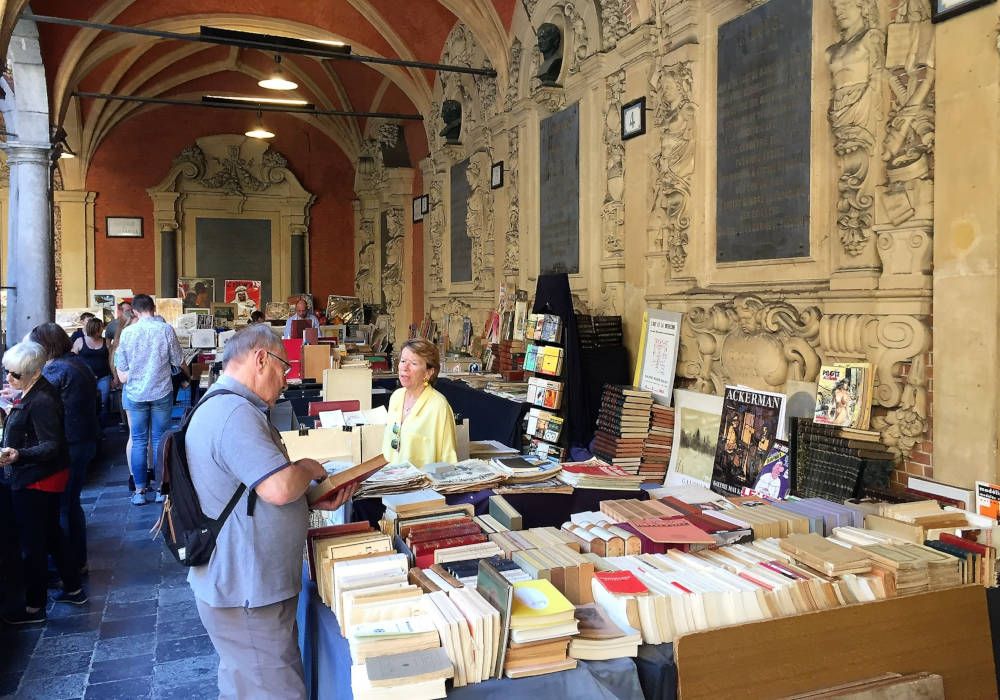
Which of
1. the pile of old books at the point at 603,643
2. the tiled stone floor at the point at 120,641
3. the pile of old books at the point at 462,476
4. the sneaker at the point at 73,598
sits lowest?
the tiled stone floor at the point at 120,641

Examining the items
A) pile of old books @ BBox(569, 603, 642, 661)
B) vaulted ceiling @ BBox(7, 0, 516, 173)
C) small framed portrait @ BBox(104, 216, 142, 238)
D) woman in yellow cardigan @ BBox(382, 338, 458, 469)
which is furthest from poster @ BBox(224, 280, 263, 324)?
pile of old books @ BBox(569, 603, 642, 661)

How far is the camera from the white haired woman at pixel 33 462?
4.39 metres

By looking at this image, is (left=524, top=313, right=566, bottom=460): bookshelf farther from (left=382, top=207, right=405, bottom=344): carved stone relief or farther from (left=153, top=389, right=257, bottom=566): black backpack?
(left=382, top=207, right=405, bottom=344): carved stone relief

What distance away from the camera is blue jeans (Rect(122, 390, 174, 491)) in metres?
7.34

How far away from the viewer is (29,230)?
9766 mm

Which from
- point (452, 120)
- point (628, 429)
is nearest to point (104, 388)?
point (452, 120)

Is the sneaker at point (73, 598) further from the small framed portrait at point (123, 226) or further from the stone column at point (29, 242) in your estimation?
the small framed portrait at point (123, 226)

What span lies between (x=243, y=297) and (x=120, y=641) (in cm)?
1423

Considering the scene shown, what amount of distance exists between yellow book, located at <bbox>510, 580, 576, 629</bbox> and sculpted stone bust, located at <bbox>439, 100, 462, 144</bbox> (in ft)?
30.4

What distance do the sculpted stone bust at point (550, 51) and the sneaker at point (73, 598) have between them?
580 cm

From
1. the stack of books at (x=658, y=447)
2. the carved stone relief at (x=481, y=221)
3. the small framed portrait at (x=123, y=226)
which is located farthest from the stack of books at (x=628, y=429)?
the small framed portrait at (x=123, y=226)

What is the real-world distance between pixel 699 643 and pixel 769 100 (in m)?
3.77

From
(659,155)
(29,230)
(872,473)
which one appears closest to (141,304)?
(29,230)

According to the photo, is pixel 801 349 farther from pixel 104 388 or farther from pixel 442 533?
pixel 104 388
